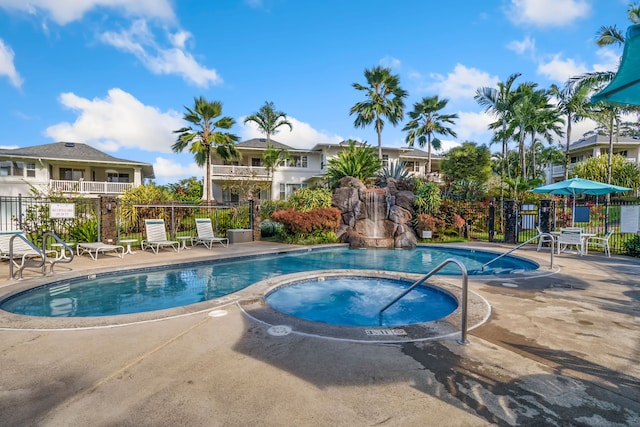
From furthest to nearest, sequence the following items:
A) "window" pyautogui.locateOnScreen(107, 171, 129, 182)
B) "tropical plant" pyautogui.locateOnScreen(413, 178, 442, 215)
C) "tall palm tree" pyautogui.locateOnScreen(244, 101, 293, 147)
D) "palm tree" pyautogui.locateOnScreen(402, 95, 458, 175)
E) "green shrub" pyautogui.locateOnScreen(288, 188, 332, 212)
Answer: "tall palm tree" pyautogui.locateOnScreen(244, 101, 293, 147) < "palm tree" pyautogui.locateOnScreen(402, 95, 458, 175) < "window" pyautogui.locateOnScreen(107, 171, 129, 182) < "tropical plant" pyautogui.locateOnScreen(413, 178, 442, 215) < "green shrub" pyautogui.locateOnScreen(288, 188, 332, 212)

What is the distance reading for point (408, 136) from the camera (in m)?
31.8

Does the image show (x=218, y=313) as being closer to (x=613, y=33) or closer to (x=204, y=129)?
(x=204, y=129)

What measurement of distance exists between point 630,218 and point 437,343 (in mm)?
10964

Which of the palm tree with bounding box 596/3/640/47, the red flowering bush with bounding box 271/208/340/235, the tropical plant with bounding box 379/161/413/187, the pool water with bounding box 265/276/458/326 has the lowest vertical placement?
the pool water with bounding box 265/276/458/326

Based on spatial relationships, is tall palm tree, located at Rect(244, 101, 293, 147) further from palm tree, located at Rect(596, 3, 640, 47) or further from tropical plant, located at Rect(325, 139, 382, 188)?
palm tree, located at Rect(596, 3, 640, 47)

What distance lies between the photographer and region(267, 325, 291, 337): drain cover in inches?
151

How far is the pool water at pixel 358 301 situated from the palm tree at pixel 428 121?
25594mm

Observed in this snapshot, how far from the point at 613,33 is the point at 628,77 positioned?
17321 millimetres

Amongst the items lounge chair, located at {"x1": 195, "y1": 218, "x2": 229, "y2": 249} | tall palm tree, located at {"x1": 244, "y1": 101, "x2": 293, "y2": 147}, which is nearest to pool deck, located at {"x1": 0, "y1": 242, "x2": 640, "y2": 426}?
lounge chair, located at {"x1": 195, "y1": 218, "x2": 229, "y2": 249}

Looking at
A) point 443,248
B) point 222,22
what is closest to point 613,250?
point 443,248

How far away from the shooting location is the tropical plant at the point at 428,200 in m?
16.0

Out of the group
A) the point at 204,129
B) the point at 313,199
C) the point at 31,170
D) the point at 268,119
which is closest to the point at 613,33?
the point at 313,199

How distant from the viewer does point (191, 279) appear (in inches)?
326

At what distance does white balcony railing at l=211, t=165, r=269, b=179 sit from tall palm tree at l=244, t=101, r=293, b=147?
12.8ft
